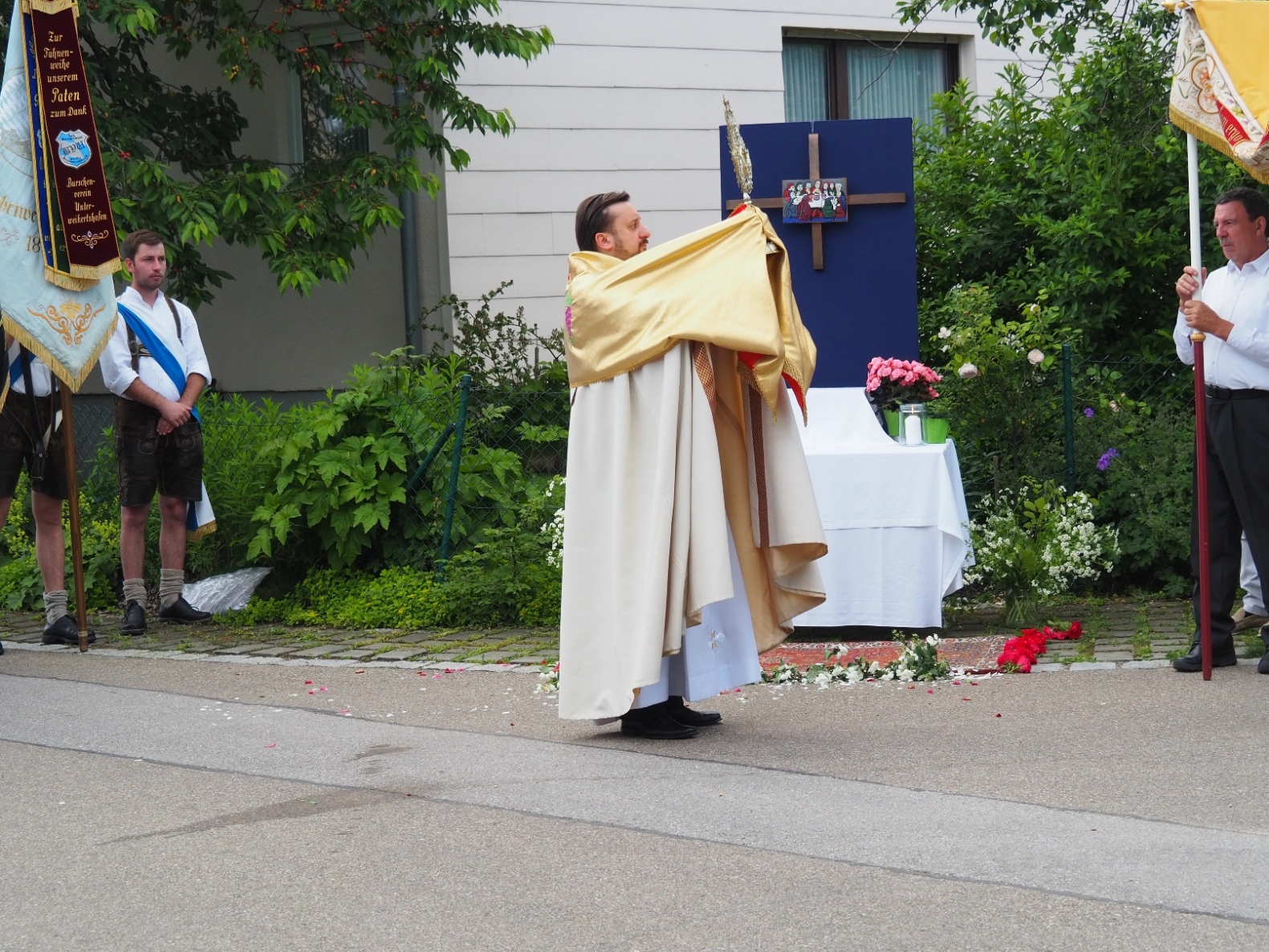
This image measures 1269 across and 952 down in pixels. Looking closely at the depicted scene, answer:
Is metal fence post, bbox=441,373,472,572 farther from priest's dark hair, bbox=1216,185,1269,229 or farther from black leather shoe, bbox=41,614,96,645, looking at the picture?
priest's dark hair, bbox=1216,185,1269,229

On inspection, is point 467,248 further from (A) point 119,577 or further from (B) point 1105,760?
(B) point 1105,760

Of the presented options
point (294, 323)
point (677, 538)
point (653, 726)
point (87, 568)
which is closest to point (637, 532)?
point (677, 538)

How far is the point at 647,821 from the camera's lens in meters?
4.31

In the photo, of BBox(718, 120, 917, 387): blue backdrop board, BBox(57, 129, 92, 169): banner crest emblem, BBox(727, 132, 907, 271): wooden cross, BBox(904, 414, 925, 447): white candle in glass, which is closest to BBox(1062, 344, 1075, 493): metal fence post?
BBox(718, 120, 917, 387): blue backdrop board

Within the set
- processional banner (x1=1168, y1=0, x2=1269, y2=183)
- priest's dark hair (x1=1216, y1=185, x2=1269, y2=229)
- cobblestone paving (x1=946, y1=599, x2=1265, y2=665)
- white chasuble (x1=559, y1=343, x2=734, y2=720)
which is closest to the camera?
white chasuble (x1=559, y1=343, x2=734, y2=720)

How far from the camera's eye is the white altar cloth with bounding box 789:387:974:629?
23.4 ft

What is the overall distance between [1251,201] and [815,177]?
9.01ft

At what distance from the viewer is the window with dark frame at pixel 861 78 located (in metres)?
12.7

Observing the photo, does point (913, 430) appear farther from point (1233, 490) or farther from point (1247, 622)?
point (1247, 622)

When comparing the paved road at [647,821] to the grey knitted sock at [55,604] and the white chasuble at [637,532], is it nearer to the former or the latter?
the white chasuble at [637,532]

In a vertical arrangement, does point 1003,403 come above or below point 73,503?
above

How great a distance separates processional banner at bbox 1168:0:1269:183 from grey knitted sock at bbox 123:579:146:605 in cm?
548

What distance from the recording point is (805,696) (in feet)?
20.0

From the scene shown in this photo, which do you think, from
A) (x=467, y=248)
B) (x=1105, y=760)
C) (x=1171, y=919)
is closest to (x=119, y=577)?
(x=467, y=248)
